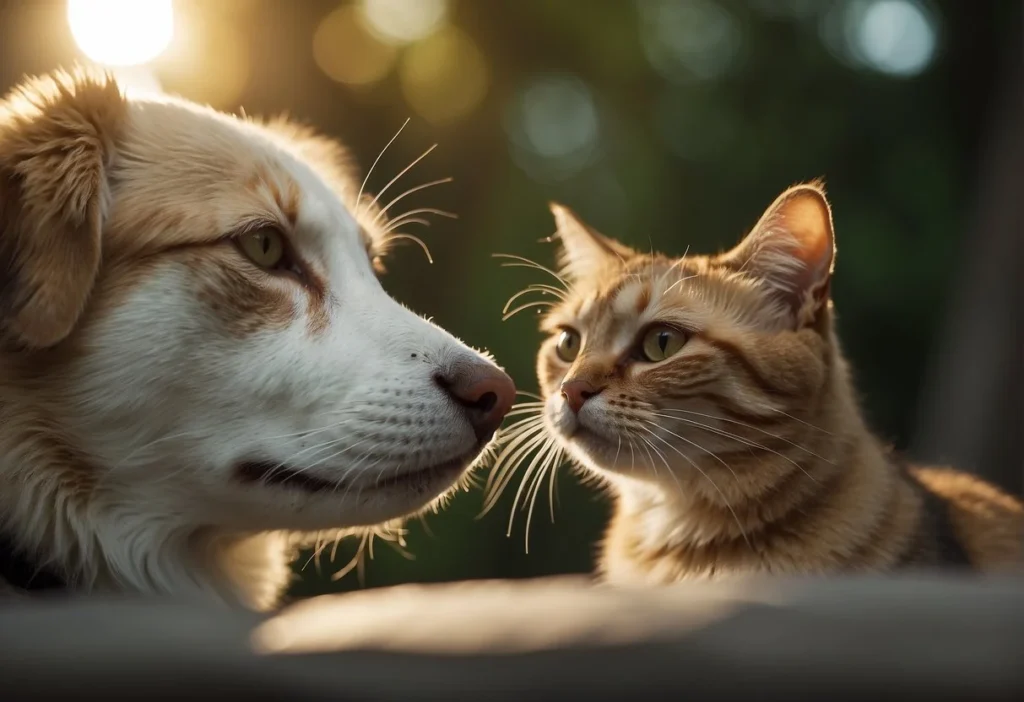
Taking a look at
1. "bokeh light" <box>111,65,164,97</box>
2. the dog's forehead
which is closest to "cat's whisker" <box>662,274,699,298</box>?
the dog's forehead

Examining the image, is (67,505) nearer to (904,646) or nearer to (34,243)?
(34,243)

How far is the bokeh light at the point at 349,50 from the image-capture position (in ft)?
6.84

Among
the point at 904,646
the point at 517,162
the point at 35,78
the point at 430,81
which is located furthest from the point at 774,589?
the point at 430,81

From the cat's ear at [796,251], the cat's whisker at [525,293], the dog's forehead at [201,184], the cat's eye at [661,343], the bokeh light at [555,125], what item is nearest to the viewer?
the dog's forehead at [201,184]

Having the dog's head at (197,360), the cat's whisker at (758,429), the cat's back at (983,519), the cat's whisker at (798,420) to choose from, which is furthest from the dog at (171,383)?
the cat's back at (983,519)

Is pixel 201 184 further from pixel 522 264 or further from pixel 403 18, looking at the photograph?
pixel 403 18

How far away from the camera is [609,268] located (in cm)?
175

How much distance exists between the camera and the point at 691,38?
195cm

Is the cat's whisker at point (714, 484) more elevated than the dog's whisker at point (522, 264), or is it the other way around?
the dog's whisker at point (522, 264)

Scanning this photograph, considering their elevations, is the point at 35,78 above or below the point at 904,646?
above

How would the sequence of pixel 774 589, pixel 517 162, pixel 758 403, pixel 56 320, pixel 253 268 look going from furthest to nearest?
pixel 517 162 → pixel 758 403 → pixel 253 268 → pixel 56 320 → pixel 774 589

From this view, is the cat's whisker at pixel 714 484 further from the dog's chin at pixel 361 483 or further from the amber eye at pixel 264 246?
the amber eye at pixel 264 246

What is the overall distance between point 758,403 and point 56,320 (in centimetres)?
101

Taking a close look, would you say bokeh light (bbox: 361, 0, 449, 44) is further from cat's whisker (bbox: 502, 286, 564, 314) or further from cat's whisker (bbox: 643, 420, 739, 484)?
cat's whisker (bbox: 643, 420, 739, 484)
